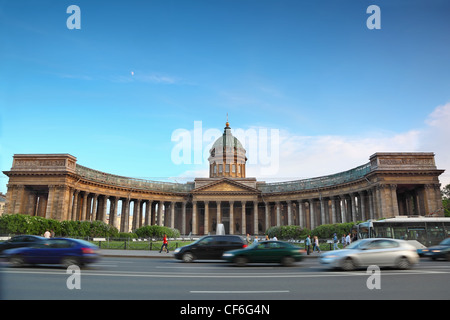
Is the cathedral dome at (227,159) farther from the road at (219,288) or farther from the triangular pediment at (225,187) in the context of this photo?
the road at (219,288)

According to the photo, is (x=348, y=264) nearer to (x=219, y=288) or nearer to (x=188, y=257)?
(x=219, y=288)

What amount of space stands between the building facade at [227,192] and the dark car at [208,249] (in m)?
34.5

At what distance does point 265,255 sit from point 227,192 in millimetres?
52979

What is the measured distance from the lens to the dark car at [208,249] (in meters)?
20.2

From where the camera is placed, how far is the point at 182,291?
9.26m

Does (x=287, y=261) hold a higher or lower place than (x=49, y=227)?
lower

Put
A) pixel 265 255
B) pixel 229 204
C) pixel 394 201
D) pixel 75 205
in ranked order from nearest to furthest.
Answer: pixel 265 255 < pixel 394 201 < pixel 75 205 < pixel 229 204

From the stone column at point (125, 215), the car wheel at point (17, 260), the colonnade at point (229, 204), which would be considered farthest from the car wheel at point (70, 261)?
the stone column at point (125, 215)

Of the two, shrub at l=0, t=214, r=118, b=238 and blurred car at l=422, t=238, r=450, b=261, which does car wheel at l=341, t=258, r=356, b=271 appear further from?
shrub at l=0, t=214, r=118, b=238

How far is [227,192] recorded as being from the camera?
233 feet

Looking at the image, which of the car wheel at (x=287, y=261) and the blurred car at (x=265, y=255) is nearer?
the blurred car at (x=265, y=255)

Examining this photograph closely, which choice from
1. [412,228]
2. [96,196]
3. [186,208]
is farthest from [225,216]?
[412,228]

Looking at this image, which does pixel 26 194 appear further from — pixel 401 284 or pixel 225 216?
pixel 401 284

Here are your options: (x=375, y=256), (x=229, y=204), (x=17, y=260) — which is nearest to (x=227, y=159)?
(x=229, y=204)
